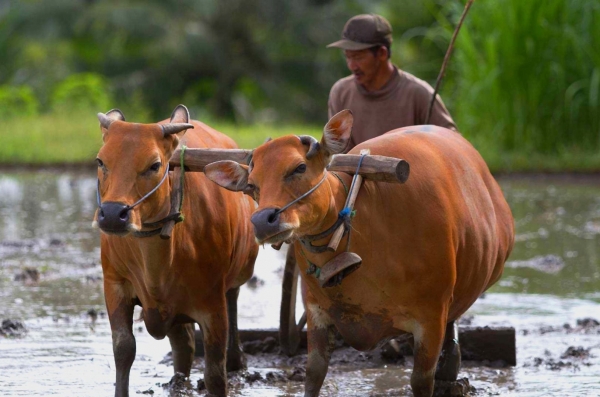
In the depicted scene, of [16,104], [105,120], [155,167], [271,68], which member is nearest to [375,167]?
[155,167]

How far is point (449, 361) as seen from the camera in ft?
19.1

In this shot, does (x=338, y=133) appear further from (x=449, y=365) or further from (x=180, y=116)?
(x=449, y=365)

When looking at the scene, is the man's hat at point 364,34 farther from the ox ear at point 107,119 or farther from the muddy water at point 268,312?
the muddy water at point 268,312

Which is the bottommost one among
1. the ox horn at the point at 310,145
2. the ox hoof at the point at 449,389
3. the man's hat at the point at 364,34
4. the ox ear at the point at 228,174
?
the ox hoof at the point at 449,389

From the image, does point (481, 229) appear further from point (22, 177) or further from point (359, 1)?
point (359, 1)

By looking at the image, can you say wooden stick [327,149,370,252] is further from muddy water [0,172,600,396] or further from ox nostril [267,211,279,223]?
muddy water [0,172,600,396]

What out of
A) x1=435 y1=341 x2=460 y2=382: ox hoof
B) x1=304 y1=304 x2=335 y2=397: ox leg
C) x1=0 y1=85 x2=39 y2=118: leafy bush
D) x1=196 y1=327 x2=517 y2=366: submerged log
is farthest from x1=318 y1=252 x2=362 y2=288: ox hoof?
x1=0 y1=85 x2=39 y2=118: leafy bush

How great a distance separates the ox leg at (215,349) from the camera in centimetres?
546

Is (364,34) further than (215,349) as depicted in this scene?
Yes

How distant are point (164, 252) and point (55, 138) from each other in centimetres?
1272

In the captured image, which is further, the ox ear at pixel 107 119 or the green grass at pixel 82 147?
the green grass at pixel 82 147

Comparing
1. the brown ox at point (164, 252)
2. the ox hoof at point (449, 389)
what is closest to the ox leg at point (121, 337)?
the brown ox at point (164, 252)

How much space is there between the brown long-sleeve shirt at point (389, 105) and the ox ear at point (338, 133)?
2221mm

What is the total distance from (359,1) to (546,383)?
2191 cm
